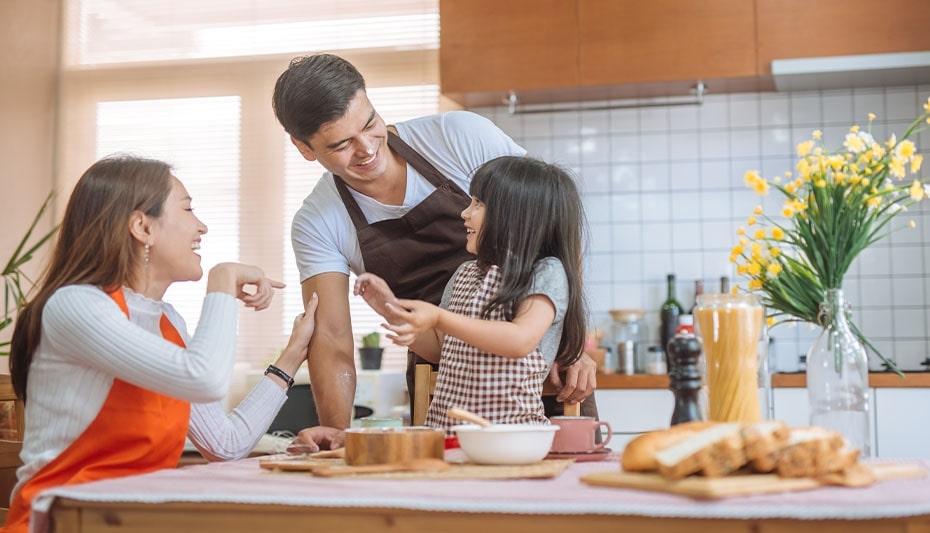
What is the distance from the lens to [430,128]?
2.17 meters

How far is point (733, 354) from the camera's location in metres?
1.17

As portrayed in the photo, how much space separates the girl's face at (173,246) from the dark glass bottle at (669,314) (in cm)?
234

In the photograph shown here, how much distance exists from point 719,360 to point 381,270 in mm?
1076

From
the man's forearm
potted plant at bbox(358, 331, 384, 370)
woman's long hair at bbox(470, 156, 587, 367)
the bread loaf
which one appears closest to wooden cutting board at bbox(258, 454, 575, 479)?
the bread loaf

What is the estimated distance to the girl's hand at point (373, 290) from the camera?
4.91 feet

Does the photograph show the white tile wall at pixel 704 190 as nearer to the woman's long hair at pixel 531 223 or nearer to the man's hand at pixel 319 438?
the woman's long hair at pixel 531 223

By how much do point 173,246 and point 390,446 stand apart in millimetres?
596

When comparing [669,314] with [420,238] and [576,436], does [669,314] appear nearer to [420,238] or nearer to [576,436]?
[420,238]

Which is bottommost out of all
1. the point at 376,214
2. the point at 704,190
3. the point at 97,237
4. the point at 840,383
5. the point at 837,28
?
the point at 840,383

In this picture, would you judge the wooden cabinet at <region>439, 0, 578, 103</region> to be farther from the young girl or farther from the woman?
the woman

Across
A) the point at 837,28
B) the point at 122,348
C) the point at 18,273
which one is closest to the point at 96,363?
the point at 122,348

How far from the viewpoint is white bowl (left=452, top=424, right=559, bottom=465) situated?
3.63 ft

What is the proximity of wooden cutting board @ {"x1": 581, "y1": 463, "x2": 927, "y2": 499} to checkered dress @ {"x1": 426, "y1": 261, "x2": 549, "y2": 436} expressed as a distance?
544mm

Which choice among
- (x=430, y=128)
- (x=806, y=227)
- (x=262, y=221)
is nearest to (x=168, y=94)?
(x=262, y=221)
